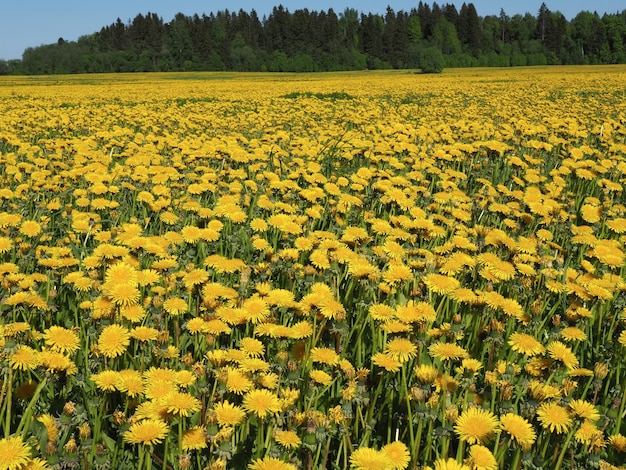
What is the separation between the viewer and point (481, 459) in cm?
128

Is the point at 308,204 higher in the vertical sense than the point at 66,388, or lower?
higher

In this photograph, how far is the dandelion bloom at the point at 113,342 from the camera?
1724mm

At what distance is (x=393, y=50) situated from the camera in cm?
8088

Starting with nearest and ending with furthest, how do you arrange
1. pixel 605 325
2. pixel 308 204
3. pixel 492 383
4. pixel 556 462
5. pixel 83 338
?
pixel 556 462, pixel 492 383, pixel 83 338, pixel 605 325, pixel 308 204

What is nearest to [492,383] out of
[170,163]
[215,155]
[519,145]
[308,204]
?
[308,204]

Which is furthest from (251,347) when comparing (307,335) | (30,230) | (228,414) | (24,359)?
(30,230)

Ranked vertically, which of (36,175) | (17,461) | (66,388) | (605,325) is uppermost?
(36,175)

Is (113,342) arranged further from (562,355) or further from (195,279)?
(562,355)

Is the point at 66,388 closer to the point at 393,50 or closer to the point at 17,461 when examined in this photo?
the point at 17,461

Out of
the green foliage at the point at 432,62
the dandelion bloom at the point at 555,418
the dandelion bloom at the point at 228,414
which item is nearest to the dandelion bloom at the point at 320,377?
the dandelion bloom at the point at 228,414

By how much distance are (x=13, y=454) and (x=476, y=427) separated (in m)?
1.17

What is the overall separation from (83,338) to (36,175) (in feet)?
8.78

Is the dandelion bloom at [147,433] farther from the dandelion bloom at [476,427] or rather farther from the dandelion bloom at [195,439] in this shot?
the dandelion bloom at [476,427]

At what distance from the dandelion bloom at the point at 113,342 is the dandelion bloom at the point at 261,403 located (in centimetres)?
52
